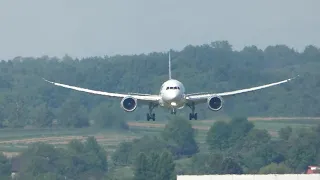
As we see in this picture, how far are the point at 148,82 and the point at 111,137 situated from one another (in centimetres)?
4303

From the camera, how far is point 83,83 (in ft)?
576

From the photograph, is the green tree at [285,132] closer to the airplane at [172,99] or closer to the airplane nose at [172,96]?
the airplane at [172,99]

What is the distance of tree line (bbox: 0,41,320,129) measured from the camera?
133m

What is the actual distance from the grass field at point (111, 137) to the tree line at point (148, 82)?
44.2 inches

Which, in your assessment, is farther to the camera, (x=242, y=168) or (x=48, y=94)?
(x=48, y=94)

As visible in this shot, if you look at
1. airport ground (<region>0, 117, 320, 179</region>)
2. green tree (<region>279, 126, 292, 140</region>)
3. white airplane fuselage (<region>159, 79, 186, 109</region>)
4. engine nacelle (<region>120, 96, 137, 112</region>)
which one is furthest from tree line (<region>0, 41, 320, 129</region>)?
white airplane fuselage (<region>159, 79, 186, 109</region>)

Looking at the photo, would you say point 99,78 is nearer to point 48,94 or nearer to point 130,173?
point 48,94

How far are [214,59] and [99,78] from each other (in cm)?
1518

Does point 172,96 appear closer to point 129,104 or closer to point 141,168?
point 129,104

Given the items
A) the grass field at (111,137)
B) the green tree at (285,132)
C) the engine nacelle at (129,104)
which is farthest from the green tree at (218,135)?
the engine nacelle at (129,104)

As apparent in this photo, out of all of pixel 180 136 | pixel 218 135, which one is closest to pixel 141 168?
pixel 218 135

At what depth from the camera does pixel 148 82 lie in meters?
165

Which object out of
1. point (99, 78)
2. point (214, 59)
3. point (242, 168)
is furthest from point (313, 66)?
point (242, 168)

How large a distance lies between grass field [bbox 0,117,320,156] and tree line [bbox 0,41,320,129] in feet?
3.69
